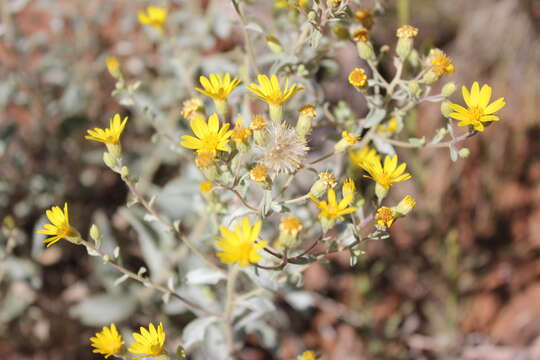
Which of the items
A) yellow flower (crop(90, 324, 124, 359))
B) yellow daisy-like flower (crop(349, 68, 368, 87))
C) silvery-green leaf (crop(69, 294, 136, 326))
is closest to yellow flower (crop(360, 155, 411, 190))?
yellow daisy-like flower (crop(349, 68, 368, 87))

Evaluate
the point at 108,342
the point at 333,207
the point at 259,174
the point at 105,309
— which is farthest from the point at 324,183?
the point at 105,309

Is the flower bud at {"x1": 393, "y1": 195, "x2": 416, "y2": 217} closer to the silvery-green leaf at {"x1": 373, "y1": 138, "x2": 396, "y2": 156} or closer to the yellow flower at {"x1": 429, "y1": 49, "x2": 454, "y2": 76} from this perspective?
the silvery-green leaf at {"x1": 373, "y1": 138, "x2": 396, "y2": 156}

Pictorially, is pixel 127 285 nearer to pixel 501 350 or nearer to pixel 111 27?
pixel 501 350

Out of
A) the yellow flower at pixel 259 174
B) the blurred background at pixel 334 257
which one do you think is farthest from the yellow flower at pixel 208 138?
the blurred background at pixel 334 257

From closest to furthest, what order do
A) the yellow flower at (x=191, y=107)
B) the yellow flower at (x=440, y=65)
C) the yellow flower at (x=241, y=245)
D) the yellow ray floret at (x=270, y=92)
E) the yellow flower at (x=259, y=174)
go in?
the yellow flower at (x=241, y=245)
the yellow flower at (x=259, y=174)
the yellow ray floret at (x=270, y=92)
the yellow flower at (x=440, y=65)
the yellow flower at (x=191, y=107)

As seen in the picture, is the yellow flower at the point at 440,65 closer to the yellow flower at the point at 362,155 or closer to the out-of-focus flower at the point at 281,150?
the yellow flower at the point at 362,155

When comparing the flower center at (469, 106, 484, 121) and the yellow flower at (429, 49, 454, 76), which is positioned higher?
the yellow flower at (429, 49, 454, 76)
